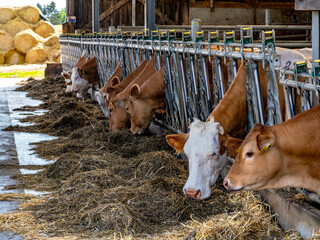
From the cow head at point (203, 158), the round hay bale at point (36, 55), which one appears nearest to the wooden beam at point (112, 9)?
the round hay bale at point (36, 55)

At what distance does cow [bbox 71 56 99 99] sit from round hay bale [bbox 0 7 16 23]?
72.7 feet

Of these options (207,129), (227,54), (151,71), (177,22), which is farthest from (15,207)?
(177,22)

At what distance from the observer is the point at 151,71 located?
8945 millimetres

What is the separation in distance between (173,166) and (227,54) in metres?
1.37

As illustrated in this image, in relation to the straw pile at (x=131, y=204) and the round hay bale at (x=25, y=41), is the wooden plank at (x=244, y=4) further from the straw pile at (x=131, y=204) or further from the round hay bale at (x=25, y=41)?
the round hay bale at (x=25, y=41)

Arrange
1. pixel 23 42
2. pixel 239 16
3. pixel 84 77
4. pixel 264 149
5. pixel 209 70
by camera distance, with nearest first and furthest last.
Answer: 1. pixel 264 149
2. pixel 209 70
3. pixel 84 77
4. pixel 239 16
5. pixel 23 42

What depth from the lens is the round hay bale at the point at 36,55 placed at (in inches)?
1259

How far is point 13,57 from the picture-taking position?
3247 centimetres

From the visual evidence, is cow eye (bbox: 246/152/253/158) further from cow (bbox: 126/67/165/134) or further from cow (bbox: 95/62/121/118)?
cow (bbox: 95/62/121/118)

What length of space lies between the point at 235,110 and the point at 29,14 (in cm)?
3142

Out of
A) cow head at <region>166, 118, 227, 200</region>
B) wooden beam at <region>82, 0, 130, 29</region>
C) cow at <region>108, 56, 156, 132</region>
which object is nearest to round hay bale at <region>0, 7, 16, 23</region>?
wooden beam at <region>82, 0, 130, 29</region>

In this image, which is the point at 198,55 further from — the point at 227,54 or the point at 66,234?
the point at 66,234

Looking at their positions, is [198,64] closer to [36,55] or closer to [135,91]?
[135,91]

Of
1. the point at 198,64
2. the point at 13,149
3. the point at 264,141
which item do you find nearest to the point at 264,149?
the point at 264,141
